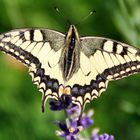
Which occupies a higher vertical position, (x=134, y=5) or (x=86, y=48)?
(x=134, y=5)

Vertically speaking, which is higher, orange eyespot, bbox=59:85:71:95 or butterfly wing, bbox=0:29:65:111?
butterfly wing, bbox=0:29:65:111

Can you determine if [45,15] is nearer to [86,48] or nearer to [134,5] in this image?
[134,5]

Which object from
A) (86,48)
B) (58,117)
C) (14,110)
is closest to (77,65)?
(86,48)

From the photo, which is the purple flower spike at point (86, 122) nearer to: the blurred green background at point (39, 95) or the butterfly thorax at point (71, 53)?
the butterfly thorax at point (71, 53)

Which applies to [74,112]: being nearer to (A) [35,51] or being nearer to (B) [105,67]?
(B) [105,67]

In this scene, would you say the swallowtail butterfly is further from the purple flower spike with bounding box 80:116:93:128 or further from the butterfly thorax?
the purple flower spike with bounding box 80:116:93:128

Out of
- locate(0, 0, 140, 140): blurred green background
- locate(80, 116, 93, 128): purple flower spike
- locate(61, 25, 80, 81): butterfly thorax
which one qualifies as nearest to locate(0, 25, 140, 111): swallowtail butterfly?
locate(61, 25, 80, 81): butterfly thorax

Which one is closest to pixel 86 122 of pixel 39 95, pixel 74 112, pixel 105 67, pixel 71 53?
pixel 74 112
